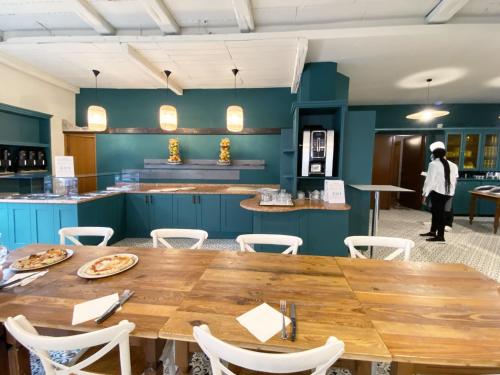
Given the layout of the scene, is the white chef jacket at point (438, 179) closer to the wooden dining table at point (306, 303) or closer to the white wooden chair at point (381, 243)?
the white wooden chair at point (381, 243)

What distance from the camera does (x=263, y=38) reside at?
3004 mm

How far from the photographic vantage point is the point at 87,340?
2.76 ft

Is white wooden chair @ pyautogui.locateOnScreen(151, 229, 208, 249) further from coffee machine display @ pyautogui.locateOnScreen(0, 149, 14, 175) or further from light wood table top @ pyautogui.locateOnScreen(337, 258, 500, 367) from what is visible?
coffee machine display @ pyautogui.locateOnScreen(0, 149, 14, 175)

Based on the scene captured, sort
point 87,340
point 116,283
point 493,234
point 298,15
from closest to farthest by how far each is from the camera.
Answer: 1. point 87,340
2. point 116,283
3. point 298,15
4. point 493,234

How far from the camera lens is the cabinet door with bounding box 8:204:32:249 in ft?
11.1

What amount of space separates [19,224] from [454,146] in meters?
9.03

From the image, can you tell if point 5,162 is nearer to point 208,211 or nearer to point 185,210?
point 185,210

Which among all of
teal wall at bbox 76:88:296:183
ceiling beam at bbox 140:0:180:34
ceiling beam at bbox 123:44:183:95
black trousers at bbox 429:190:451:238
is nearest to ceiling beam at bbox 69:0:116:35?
ceiling beam at bbox 123:44:183:95

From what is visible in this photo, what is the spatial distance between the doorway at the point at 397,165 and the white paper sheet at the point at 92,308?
7.39m

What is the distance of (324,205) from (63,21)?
393 cm

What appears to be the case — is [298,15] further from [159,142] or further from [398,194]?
[398,194]

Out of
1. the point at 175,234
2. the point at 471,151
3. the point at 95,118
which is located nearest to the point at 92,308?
the point at 175,234

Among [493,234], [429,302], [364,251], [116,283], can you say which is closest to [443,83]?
[493,234]

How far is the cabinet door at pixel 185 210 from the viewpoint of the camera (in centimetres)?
441
